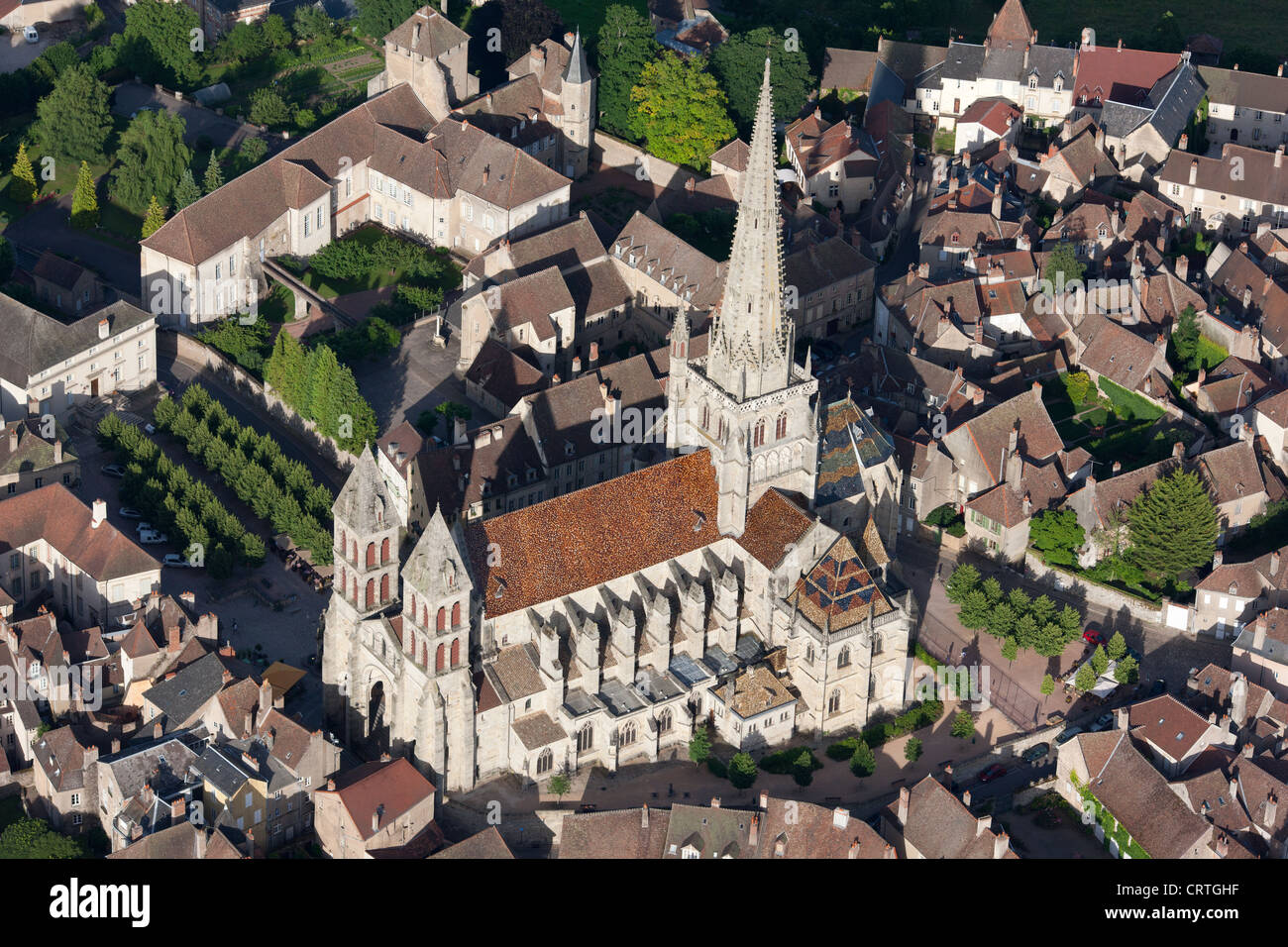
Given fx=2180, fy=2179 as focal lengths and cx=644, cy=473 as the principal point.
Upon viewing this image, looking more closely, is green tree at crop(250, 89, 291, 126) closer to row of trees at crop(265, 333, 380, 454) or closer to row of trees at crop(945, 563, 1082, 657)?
row of trees at crop(265, 333, 380, 454)

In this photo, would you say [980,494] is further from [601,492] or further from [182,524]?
[182,524]

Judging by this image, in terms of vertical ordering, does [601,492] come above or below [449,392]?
above

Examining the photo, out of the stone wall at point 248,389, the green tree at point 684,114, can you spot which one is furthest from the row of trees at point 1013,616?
the green tree at point 684,114

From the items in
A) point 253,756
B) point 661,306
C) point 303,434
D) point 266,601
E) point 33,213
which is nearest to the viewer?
point 253,756

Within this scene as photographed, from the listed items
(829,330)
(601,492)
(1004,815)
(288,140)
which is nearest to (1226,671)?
(1004,815)

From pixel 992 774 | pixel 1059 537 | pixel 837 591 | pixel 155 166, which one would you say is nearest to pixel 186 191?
pixel 155 166

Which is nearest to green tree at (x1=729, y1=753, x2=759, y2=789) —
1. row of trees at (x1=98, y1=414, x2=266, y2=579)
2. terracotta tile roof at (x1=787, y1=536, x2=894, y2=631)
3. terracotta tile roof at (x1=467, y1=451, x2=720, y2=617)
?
terracotta tile roof at (x1=787, y1=536, x2=894, y2=631)

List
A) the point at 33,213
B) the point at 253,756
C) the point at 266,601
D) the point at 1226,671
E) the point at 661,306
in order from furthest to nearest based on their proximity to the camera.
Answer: the point at 33,213, the point at 661,306, the point at 266,601, the point at 1226,671, the point at 253,756

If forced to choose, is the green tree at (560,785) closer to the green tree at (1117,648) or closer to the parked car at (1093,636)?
the green tree at (1117,648)

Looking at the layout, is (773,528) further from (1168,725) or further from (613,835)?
(1168,725)
